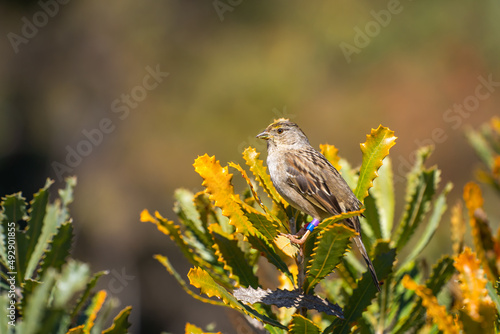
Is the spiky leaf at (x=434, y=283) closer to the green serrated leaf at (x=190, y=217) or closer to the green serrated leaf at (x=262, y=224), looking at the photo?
the green serrated leaf at (x=262, y=224)

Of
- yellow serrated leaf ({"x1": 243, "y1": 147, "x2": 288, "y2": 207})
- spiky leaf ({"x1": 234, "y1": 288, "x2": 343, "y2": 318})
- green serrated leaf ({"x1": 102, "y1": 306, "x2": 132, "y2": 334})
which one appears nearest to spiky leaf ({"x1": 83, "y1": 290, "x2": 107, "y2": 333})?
green serrated leaf ({"x1": 102, "y1": 306, "x2": 132, "y2": 334})

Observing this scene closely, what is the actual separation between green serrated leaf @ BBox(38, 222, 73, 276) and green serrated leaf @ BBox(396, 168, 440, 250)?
4.17 ft

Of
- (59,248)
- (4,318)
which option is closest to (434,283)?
(59,248)

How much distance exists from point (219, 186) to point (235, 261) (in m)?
0.36

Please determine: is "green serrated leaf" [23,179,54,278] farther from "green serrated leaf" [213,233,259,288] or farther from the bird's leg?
the bird's leg

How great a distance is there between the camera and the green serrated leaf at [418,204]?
6.93 feet

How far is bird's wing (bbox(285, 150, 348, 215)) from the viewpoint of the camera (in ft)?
8.54

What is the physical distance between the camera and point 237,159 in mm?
11305

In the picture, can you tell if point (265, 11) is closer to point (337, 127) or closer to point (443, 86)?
point (337, 127)

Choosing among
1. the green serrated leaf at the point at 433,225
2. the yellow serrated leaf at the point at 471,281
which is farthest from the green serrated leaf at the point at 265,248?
the green serrated leaf at the point at 433,225

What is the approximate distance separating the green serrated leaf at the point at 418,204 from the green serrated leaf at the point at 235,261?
0.66 metres

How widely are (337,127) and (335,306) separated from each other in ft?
35.7

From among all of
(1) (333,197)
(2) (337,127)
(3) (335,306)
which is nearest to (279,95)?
(2) (337,127)

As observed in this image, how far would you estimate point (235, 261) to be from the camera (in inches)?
73.1
